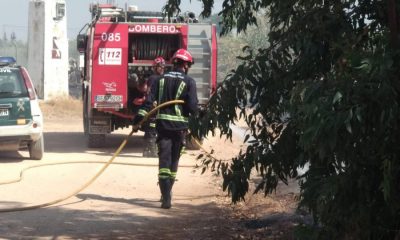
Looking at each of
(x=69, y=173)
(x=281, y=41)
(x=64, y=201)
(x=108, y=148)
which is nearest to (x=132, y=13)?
(x=108, y=148)

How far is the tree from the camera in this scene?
4312 millimetres

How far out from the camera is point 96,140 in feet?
56.6

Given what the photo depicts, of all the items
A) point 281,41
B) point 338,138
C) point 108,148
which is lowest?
point 108,148

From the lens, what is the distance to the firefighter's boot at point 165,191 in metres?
9.55

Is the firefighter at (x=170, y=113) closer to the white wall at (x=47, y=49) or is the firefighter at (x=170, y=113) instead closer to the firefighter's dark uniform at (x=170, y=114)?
the firefighter's dark uniform at (x=170, y=114)

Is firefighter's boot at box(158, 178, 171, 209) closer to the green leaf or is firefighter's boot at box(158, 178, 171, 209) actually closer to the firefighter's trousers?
the firefighter's trousers

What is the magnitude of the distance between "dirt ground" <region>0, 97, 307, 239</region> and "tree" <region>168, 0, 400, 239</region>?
66.3 inches

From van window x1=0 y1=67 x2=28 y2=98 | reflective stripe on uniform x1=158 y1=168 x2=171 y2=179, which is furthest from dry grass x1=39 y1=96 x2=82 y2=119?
reflective stripe on uniform x1=158 y1=168 x2=171 y2=179

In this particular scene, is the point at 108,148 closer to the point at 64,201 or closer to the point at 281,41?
the point at 64,201

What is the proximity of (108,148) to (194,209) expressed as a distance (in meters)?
7.90

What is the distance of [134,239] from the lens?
7.80m

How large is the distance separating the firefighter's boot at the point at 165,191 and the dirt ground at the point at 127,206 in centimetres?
11

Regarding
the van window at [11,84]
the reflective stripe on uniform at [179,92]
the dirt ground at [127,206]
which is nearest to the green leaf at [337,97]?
the dirt ground at [127,206]

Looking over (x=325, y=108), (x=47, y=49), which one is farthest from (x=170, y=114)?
(x=47, y=49)
